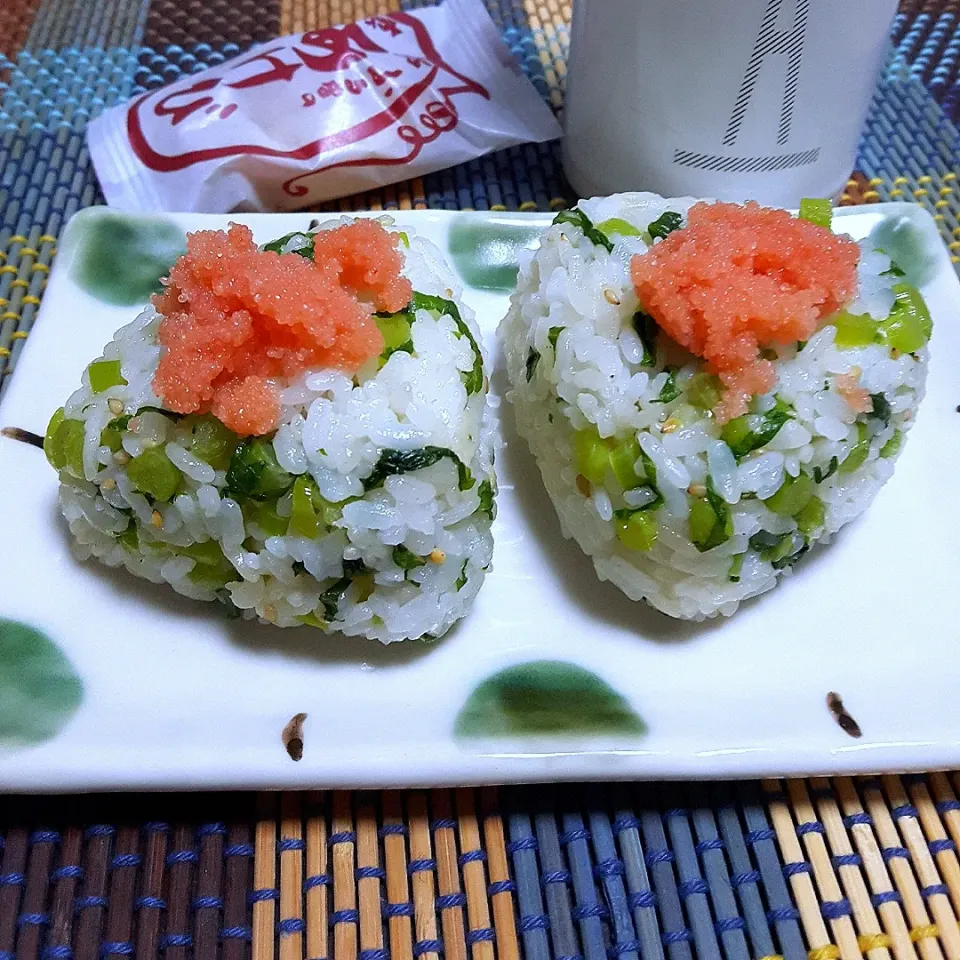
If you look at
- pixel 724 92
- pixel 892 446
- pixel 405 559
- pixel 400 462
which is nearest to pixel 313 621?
pixel 405 559

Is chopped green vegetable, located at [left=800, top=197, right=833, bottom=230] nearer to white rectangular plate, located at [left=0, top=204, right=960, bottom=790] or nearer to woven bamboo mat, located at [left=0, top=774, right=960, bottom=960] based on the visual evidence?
white rectangular plate, located at [left=0, top=204, right=960, bottom=790]

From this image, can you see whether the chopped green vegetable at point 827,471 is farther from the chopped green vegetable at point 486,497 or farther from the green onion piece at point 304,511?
the green onion piece at point 304,511

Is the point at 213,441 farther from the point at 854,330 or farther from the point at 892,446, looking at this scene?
the point at 892,446

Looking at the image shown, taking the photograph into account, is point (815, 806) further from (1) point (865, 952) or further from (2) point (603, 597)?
(2) point (603, 597)

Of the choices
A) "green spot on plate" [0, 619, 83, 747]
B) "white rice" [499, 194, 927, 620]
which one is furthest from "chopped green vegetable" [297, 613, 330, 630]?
"white rice" [499, 194, 927, 620]

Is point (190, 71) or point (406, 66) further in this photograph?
point (190, 71)

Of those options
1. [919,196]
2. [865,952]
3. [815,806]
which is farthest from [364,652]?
[919,196]

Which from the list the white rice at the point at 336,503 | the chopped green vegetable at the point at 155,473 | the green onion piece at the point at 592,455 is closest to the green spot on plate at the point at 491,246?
the white rice at the point at 336,503
